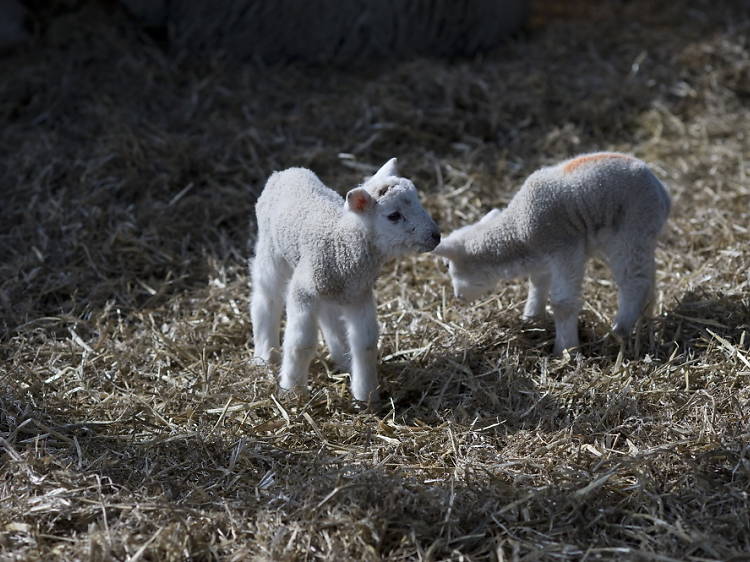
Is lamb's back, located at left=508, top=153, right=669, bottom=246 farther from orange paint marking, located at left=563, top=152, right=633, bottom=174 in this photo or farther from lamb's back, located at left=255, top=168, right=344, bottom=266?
lamb's back, located at left=255, top=168, right=344, bottom=266

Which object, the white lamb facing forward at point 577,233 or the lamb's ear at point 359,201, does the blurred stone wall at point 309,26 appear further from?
the lamb's ear at point 359,201

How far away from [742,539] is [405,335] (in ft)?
7.83

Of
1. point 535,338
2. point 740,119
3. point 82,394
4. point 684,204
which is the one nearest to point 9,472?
point 82,394

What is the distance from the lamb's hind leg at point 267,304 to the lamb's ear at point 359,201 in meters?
0.71

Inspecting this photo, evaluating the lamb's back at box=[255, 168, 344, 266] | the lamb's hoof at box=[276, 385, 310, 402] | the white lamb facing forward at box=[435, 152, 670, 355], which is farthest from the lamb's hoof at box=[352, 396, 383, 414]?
the white lamb facing forward at box=[435, 152, 670, 355]

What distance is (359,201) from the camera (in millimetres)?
4699

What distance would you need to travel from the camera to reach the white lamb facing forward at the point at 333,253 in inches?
187

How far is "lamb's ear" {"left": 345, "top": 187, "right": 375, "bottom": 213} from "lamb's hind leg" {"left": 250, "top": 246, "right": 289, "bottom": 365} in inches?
28.1

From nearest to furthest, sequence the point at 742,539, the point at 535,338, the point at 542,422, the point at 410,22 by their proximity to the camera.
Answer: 1. the point at 742,539
2. the point at 542,422
3. the point at 535,338
4. the point at 410,22

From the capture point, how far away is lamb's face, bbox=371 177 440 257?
4.73 m

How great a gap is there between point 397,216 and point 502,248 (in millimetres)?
949

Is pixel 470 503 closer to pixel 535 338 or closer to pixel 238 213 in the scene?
pixel 535 338

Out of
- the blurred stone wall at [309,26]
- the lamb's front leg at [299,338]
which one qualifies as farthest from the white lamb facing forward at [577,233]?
the blurred stone wall at [309,26]

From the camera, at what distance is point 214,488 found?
446cm
